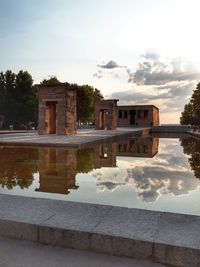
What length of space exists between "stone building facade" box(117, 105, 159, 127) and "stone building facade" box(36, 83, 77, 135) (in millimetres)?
36431

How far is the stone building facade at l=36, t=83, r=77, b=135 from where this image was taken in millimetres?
22000

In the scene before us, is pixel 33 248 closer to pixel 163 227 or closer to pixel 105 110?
pixel 163 227

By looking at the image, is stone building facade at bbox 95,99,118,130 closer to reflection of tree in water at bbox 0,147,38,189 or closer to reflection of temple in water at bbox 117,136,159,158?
reflection of temple in water at bbox 117,136,159,158

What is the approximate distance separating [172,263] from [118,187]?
3.62m

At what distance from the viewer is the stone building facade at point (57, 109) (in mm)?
22000

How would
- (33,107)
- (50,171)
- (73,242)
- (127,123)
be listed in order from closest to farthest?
(73,242) → (50,171) → (33,107) → (127,123)

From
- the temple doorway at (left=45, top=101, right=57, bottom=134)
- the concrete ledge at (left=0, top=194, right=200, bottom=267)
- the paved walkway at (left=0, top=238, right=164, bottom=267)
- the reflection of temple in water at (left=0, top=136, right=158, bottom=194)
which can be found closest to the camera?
the paved walkway at (left=0, top=238, right=164, bottom=267)

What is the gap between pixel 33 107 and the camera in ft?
136

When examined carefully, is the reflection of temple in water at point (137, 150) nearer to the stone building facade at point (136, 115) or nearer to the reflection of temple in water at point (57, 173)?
the reflection of temple in water at point (57, 173)

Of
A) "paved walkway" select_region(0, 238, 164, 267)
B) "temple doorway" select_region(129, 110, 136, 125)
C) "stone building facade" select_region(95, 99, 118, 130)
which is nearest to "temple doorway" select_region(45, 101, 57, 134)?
"stone building facade" select_region(95, 99, 118, 130)

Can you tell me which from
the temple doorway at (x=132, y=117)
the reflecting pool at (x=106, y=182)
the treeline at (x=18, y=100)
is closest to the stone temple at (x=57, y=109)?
the reflecting pool at (x=106, y=182)

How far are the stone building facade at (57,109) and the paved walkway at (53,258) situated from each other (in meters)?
18.9

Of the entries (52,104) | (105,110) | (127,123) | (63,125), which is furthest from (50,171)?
(127,123)

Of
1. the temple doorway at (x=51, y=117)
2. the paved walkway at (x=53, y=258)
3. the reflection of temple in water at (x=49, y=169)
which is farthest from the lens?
the temple doorway at (x=51, y=117)
